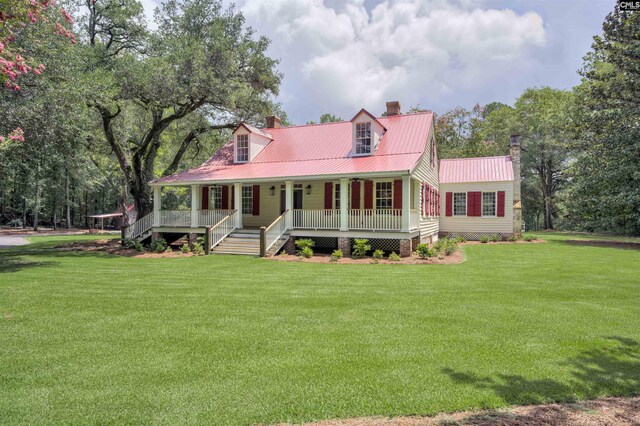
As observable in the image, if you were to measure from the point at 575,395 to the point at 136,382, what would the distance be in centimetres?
439

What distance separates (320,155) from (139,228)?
9528mm

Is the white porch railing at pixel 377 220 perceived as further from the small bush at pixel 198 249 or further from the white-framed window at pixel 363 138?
the small bush at pixel 198 249

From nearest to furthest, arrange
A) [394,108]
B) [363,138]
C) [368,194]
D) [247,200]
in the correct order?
[368,194]
[363,138]
[247,200]
[394,108]

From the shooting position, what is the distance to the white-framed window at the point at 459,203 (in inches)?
850

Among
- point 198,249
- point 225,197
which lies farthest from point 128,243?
point 198,249

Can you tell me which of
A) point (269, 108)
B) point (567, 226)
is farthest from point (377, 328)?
point (567, 226)

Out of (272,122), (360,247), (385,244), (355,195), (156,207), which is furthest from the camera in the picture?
(272,122)

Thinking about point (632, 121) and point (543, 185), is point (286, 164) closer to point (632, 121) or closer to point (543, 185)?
point (632, 121)

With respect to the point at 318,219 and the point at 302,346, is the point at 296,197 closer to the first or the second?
the point at 318,219

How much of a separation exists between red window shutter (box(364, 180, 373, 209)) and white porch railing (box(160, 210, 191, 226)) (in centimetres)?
813

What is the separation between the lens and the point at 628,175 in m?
17.1

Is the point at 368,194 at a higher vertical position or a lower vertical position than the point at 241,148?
lower

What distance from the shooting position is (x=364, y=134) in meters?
16.9

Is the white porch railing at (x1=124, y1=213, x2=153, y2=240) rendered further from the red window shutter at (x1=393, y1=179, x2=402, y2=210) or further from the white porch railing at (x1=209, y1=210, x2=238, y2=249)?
the red window shutter at (x1=393, y1=179, x2=402, y2=210)
